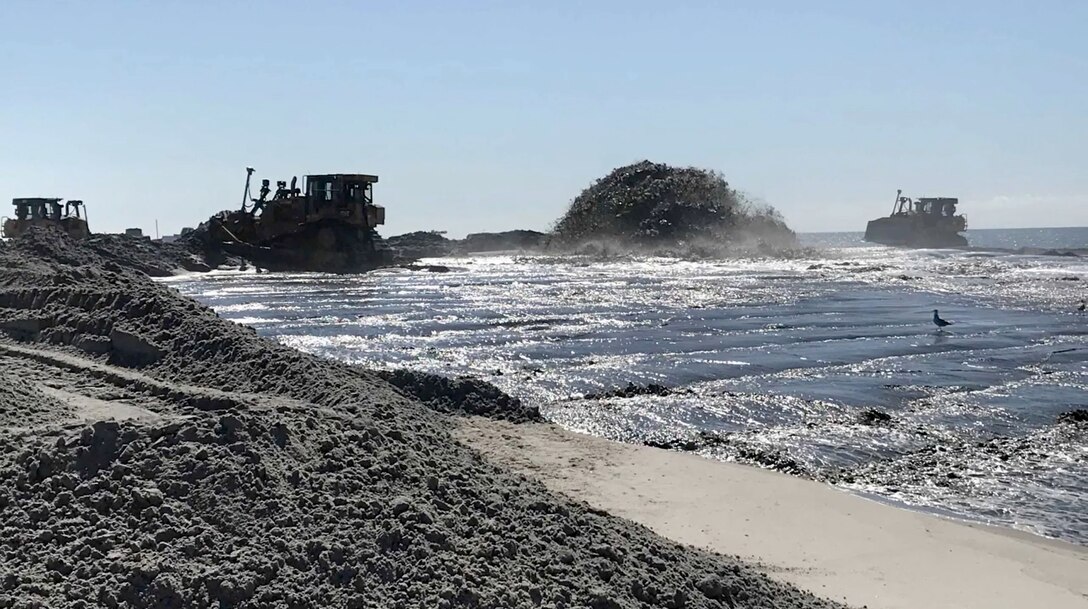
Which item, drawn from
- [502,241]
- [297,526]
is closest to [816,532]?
[297,526]

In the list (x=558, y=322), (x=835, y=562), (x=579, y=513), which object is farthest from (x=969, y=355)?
(x=579, y=513)

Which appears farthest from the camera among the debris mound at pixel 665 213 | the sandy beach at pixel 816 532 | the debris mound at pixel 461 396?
the debris mound at pixel 665 213

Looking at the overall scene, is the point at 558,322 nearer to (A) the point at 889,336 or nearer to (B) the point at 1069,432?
(A) the point at 889,336

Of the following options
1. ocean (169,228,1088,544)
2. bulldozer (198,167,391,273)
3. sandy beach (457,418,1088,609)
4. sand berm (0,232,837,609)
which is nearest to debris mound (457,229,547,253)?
bulldozer (198,167,391,273)

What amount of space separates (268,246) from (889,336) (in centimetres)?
2710

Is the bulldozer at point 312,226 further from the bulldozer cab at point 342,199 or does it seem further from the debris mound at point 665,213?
the debris mound at point 665,213

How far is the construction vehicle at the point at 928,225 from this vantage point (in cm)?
6888

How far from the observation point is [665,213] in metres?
58.2

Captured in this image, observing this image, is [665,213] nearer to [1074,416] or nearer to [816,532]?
[1074,416]

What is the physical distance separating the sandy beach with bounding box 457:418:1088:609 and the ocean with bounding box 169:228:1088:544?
579 millimetres

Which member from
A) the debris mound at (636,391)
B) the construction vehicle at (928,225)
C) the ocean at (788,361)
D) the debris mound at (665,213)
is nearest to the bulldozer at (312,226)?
the ocean at (788,361)

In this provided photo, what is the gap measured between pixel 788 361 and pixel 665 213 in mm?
44060

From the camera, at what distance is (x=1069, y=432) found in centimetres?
998

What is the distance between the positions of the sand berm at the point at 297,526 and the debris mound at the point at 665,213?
52195 millimetres
